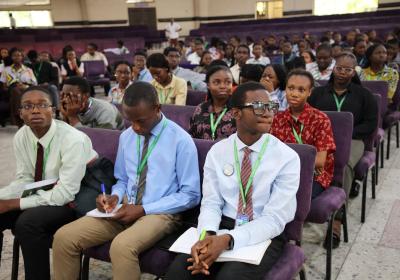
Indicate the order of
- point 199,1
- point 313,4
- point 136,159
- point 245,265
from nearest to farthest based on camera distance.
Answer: point 245,265 → point 136,159 → point 313,4 → point 199,1

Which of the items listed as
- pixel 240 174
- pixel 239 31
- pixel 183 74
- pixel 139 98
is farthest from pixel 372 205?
pixel 239 31

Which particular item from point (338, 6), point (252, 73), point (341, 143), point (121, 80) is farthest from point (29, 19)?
point (341, 143)

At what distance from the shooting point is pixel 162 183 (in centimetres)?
198

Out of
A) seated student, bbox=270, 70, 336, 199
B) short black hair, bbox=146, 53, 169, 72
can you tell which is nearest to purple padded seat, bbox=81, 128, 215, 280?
seated student, bbox=270, 70, 336, 199

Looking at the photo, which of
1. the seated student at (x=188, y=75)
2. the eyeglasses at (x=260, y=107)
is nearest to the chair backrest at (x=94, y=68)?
the seated student at (x=188, y=75)

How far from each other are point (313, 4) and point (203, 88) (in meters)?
14.7

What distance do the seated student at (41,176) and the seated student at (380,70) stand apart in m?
3.48

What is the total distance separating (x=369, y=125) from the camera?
3123 mm

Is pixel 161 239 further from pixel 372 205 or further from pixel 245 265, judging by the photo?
pixel 372 205

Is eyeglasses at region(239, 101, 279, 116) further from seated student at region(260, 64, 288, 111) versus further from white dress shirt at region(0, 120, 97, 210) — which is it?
seated student at region(260, 64, 288, 111)

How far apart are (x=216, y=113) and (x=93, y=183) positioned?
1.02 metres

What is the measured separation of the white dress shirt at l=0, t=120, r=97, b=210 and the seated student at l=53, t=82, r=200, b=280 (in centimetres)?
22

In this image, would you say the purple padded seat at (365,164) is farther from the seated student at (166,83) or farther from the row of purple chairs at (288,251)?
the seated student at (166,83)

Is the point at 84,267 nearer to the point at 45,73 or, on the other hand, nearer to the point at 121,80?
the point at 121,80
